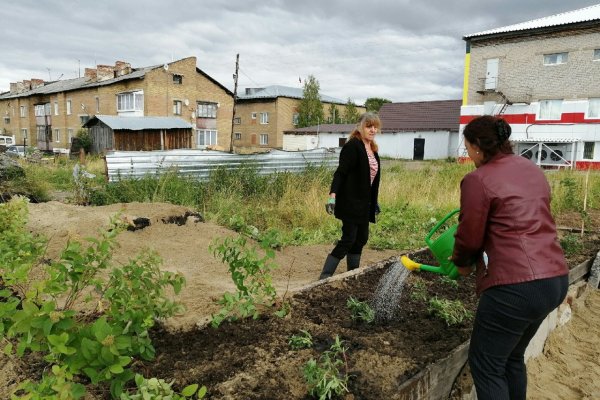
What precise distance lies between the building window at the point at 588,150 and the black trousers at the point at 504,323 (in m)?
26.4

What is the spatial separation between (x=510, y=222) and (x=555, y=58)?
90.2ft

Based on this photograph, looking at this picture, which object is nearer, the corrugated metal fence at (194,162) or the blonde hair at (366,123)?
the blonde hair at (366,123)

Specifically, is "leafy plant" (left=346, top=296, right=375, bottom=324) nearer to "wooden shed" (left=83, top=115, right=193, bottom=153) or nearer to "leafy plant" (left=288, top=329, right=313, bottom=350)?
"leafy plant" (left=288, top=329, right=313, bottom=350)

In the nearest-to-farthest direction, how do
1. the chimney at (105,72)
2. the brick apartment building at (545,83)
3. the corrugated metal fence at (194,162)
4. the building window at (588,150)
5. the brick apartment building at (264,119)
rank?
the corrugated metal fence at (194,162), the brick apartment building at (545,83), the building window at (588,150), the chimney at (105,72), the brick apartment building at (264,119)

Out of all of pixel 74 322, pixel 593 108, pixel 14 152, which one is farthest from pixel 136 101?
pixel 74 322

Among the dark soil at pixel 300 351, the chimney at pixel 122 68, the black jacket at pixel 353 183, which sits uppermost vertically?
the chimney at pixel 122 68

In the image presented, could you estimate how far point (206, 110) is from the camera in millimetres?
39344

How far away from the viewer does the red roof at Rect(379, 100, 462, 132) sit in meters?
34.6

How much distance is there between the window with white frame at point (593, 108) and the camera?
23.4m

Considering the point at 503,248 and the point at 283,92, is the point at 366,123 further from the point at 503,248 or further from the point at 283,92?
the point at 283,92

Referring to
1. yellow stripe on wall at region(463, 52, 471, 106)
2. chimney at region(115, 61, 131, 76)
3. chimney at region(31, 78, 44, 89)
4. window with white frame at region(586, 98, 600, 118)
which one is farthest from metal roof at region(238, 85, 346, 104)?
window with white frame at region(586, 98, 600, 118)

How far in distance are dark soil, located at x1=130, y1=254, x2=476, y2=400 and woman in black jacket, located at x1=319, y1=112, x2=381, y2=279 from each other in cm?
83

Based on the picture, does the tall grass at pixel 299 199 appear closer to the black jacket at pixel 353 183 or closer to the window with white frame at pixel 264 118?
the black jacket at pixel 353 183

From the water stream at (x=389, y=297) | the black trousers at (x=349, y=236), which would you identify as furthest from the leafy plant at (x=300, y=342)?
the black trousers at (x=349, y=236)
